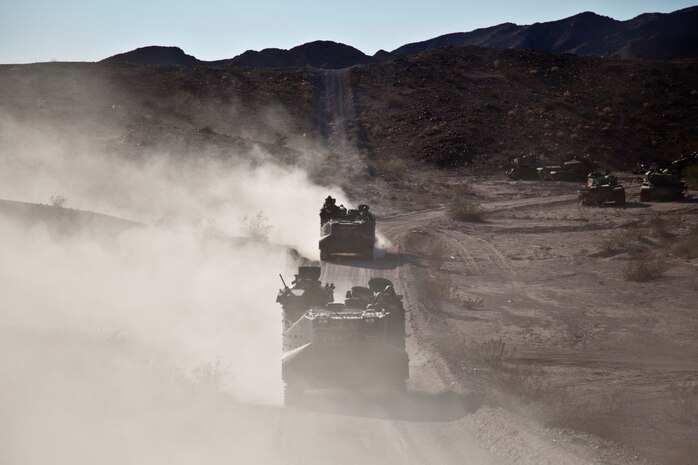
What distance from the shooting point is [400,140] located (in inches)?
3056

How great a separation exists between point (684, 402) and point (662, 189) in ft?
126

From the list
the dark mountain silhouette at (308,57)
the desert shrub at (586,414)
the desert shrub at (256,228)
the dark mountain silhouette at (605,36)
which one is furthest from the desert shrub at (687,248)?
the dark mountain silhouette at (308,57)

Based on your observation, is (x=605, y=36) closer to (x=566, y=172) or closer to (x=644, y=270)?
(x=566, y=172)

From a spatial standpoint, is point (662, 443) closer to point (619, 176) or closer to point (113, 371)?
point (113, 371)

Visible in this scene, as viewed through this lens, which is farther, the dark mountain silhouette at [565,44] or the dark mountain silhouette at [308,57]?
the dark mountain silhouette at [308,57]

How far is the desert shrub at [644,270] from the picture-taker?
90.6ft

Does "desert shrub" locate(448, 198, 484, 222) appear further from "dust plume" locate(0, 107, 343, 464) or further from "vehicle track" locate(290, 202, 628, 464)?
"vehicle track" locate(290, 202, 628, 464)

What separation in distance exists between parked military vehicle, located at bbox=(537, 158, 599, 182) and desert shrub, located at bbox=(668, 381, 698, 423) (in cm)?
4874

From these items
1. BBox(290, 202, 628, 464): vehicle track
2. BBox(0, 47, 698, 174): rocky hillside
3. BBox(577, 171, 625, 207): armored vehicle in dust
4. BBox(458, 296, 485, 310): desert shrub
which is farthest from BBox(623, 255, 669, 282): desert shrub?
BBox(0, 47, 698, 174): rocky hillside

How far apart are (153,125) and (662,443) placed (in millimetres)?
50589

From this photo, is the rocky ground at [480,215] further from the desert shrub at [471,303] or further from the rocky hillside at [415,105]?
the rocky hillside at [415,105]

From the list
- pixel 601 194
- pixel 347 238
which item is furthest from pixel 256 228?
pixel 601 194

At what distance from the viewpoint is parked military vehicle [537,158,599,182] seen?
6316cm

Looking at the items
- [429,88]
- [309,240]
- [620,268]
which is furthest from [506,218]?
[429,88]
